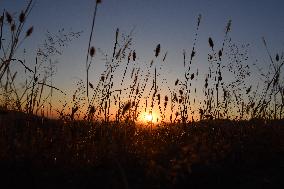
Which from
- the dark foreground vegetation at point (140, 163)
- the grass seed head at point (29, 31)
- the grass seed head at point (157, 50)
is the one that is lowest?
the dark foreground vegetation at point (140, 163)

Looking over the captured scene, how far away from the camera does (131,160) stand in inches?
106

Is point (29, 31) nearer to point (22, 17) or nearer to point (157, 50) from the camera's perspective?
point (22, 17)

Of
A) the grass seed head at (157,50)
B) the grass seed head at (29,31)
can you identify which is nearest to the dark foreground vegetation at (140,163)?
the grass seed head at (29,31)

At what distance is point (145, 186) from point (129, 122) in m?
1.55

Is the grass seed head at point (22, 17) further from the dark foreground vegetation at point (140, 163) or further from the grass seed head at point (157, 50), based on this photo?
the grass seed head at point (157, 50)

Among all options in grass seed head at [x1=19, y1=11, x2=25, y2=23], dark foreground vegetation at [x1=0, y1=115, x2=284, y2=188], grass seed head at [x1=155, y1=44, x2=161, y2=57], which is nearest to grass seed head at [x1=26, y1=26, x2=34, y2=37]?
grass seed head at [x1=19, y1=11, x2=25, y2=23]

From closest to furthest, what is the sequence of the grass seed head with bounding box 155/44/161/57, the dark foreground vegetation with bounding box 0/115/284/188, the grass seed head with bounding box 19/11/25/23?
the dark foreground vegetation with bounding box 0/115/284/188, the grass seed head with bounding box 19/11/25/23, the grass seed head with bounding box 155/44/161/57

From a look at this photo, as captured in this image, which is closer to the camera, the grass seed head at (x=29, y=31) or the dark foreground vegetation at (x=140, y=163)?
the dark foreground vegetation at (x=140, y=163)

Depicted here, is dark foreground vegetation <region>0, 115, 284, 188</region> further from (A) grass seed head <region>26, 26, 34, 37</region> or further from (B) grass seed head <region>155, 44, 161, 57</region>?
(B) grass seed head <region>155, 44, 161, 57</region>

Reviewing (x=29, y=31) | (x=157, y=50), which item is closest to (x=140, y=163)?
(x=29, y=31)

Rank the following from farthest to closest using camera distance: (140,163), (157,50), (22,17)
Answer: (157,50) < (22,17) < (140,163)

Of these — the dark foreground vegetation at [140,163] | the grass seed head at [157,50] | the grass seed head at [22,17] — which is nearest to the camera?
the dark foreground vegetation at [140,163]

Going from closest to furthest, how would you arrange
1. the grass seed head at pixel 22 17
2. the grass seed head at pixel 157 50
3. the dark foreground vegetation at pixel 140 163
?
the dark foreground vegetation at pixel 140 163
the grass seed head at pixel 22 17
the grass seed head at pixel 157 50

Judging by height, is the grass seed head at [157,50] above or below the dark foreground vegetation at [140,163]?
above
